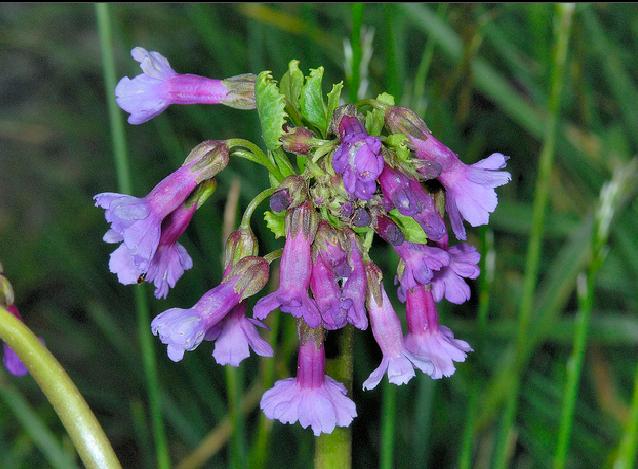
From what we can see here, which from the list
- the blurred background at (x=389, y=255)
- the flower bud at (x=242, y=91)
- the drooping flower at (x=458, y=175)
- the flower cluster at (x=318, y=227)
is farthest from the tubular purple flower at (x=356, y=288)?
the blurred background at (x=389, y=255)

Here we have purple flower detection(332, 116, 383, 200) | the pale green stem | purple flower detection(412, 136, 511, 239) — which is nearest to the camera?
purple flower detection(332, 116, 383, 200)

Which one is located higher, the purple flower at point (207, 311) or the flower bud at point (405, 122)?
the flower bud at point (405, 122)

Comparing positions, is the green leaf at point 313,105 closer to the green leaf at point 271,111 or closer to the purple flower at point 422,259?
the green leaf at point 271,111

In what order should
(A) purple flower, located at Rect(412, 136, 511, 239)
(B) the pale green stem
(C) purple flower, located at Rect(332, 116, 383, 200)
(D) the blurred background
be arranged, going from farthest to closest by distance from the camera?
(D) the blurred background → (B) the pale green stem → (A) purple flower, located at Rect(412, 136, 511, 239) → (C) purple flower, located at Rect(332, 116, 383, 200)

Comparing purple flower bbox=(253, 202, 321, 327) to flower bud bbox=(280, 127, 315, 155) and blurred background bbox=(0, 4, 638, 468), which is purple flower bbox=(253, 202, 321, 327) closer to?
flower bud bbox=(280, 127, 315, 155)

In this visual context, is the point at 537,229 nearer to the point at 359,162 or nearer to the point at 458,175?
the point at 458,175

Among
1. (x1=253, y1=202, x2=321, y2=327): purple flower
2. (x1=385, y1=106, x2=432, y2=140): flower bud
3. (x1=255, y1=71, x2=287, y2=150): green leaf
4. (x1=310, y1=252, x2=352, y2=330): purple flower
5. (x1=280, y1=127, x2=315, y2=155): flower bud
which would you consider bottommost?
(x1=310, y1=252, x2=352, y2=330): purple flower

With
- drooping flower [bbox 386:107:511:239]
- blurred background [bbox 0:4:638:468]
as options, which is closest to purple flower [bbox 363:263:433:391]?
drooping flower [bbox 386:107:511:239]
